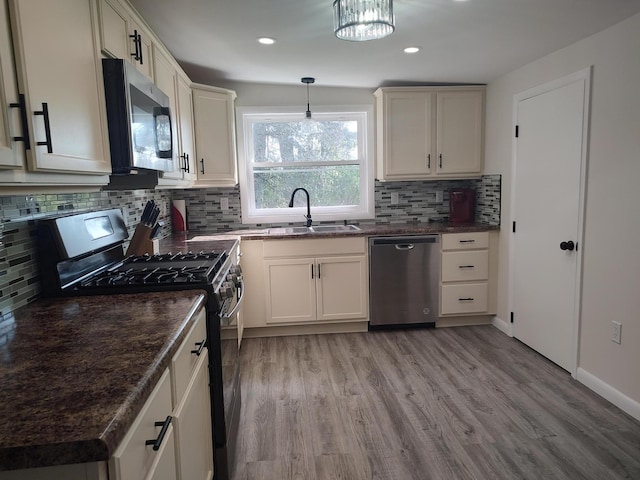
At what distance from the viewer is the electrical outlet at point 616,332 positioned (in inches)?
91.7

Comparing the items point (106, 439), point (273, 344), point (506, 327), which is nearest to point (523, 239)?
point (506, 327)

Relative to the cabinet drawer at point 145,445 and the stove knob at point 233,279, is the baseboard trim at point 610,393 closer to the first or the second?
the stove knob at point 233,279

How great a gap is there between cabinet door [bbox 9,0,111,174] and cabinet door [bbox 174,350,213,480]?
0.79 meters

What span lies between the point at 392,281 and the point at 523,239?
1.08m

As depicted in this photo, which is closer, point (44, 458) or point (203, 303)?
point (44, 458)

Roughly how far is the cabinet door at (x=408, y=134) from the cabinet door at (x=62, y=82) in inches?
103

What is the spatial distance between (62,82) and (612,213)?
8.75ft

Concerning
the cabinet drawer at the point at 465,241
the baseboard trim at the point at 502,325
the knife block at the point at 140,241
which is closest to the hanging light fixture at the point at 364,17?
the knife block at the point at 140,241

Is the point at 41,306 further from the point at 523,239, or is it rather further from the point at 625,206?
the point at 523,239

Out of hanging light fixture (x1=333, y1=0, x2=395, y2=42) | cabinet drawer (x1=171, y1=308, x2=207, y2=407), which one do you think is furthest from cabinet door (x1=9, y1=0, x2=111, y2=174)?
hanging light fixture (x1=333, y1=0, x2=395, y2=42)

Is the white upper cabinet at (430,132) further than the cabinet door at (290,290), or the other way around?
the white upper cabinet at (430,132)

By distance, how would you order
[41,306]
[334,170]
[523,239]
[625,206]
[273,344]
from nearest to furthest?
1. [41,306]
2. [625,206]
3. [523,239]
4. [273,344]
5. [334,170]

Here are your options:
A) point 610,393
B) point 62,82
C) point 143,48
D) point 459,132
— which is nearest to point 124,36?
point 143,48

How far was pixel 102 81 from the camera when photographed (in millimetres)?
1552
